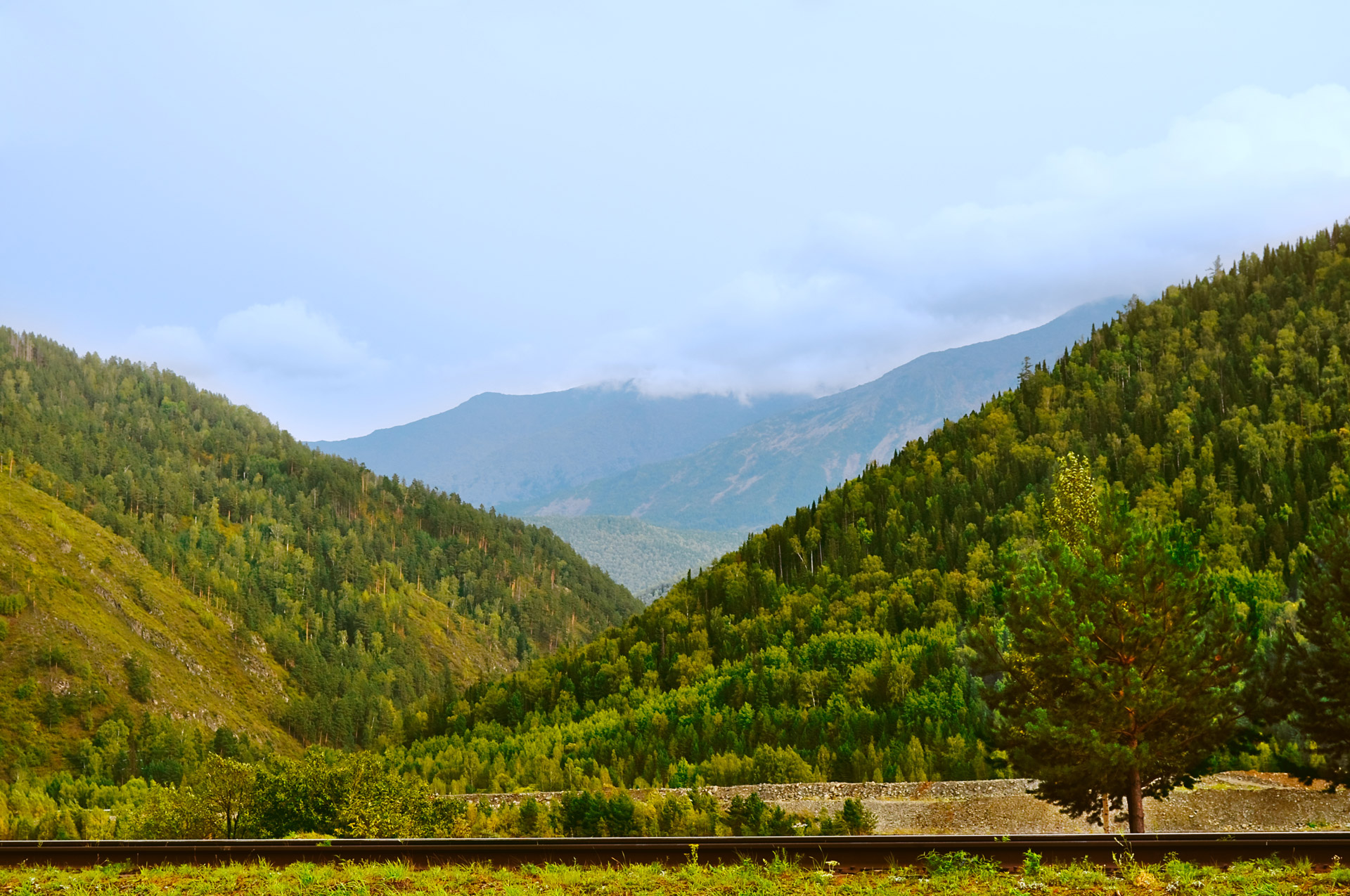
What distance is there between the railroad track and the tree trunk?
17422 mm

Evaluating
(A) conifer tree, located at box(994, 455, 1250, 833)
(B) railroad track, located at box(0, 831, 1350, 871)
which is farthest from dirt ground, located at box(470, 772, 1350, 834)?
(B) railroad track, located at box(0, 831, 1350, 871)

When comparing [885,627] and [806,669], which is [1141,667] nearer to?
[806,669]

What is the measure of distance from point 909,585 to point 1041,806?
298ft

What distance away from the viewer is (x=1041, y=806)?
66.9 meters

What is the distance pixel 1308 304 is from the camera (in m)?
193

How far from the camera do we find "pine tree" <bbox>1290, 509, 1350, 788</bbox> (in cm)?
4259

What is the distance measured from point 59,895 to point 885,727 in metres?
96.6

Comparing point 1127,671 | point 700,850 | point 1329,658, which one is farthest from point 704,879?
point 1329,658

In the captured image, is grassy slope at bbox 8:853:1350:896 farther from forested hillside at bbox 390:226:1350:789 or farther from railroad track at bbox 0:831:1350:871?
forested hillside at bbox 390:226:1350:789

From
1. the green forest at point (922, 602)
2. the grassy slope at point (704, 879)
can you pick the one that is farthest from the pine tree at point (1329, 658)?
the grassy slope at point (704, 879)

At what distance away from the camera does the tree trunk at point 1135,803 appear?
42.4m

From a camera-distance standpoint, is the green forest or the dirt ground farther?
the green forest

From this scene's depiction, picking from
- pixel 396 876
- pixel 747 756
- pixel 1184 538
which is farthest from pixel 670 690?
pixel 396 876

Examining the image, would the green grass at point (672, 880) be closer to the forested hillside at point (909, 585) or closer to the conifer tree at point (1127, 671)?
the conifer tree at point (1127, 671)
